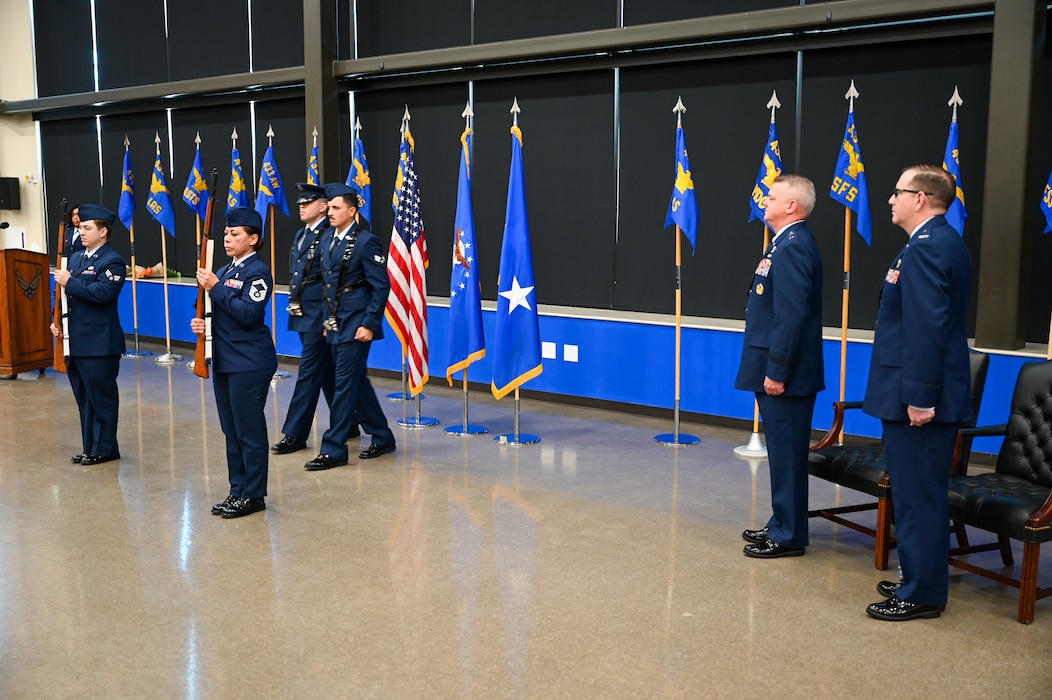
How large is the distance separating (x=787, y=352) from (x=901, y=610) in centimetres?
113

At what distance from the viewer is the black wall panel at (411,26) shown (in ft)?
30.7

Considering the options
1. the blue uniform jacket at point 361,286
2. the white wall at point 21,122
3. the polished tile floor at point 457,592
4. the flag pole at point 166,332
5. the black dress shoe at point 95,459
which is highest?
the white wall at point 21,122

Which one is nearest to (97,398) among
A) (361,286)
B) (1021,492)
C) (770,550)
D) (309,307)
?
(309,307)

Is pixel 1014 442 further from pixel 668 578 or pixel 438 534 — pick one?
pixel 438 534

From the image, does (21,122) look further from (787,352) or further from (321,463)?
(787,352)

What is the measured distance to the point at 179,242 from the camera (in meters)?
12.3

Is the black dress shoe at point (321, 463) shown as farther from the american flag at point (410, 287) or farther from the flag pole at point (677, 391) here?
the flag pole at point (677, 391)

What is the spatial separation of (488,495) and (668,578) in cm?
151

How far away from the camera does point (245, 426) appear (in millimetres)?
5047

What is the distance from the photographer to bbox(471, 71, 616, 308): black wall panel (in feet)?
28.2

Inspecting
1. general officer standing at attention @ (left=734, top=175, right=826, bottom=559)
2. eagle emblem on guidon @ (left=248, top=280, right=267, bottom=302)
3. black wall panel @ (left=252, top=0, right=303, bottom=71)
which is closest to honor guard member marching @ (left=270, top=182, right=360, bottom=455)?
eagle emblem on guidon @ (left=248, top=280, right=267, bottom=302)

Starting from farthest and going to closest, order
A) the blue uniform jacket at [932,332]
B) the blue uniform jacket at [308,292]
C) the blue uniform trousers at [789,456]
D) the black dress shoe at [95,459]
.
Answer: the blue uniform jacket at [308,292] → the black dress shoe at [95,459] → the blue uniform trousers at [789,456] → the blue uniform jacket at [932,332]

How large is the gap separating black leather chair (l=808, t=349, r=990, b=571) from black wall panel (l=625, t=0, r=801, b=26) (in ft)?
12.8

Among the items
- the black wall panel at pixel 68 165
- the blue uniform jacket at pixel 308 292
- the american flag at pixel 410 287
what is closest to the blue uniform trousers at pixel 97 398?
the blue uniform jacket at pixel 308 292
